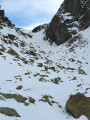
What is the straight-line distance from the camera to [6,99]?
7.13 meters

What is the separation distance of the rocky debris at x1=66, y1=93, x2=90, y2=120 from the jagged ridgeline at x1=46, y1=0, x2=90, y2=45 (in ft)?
81.0

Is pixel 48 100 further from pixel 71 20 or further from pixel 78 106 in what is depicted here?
pixel 71 20

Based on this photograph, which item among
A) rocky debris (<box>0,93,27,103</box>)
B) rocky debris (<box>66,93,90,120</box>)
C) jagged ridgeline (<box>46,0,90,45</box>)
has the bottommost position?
rocky debris (<box>66,93,90,120</box>)

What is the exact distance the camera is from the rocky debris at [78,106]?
6852 millimetres

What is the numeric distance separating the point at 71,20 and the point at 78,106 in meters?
30.4

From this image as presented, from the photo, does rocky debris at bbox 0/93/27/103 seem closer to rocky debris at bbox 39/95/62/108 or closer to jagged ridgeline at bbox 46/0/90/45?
rocky debris at bbox 39/95/62/108

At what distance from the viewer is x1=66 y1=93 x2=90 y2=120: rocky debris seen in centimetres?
685

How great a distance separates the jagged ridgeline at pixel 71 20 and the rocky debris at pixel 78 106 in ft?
81.0

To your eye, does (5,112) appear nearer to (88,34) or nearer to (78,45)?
(78,45)

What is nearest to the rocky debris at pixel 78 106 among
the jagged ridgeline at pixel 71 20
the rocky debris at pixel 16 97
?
the rocky debris at pixel 16 97

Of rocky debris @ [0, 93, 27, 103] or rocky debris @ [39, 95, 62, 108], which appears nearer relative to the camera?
rocky debris @ [0, 93, 27, 103]

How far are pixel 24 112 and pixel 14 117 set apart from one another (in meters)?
0.90

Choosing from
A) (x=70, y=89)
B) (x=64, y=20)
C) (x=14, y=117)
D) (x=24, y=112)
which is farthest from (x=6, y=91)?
(x=64, y=20)

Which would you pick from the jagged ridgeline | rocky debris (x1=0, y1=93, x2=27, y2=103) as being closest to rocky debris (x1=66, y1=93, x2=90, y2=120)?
rocky debris (x1=0, y1=93, x2=27, y2=103)
